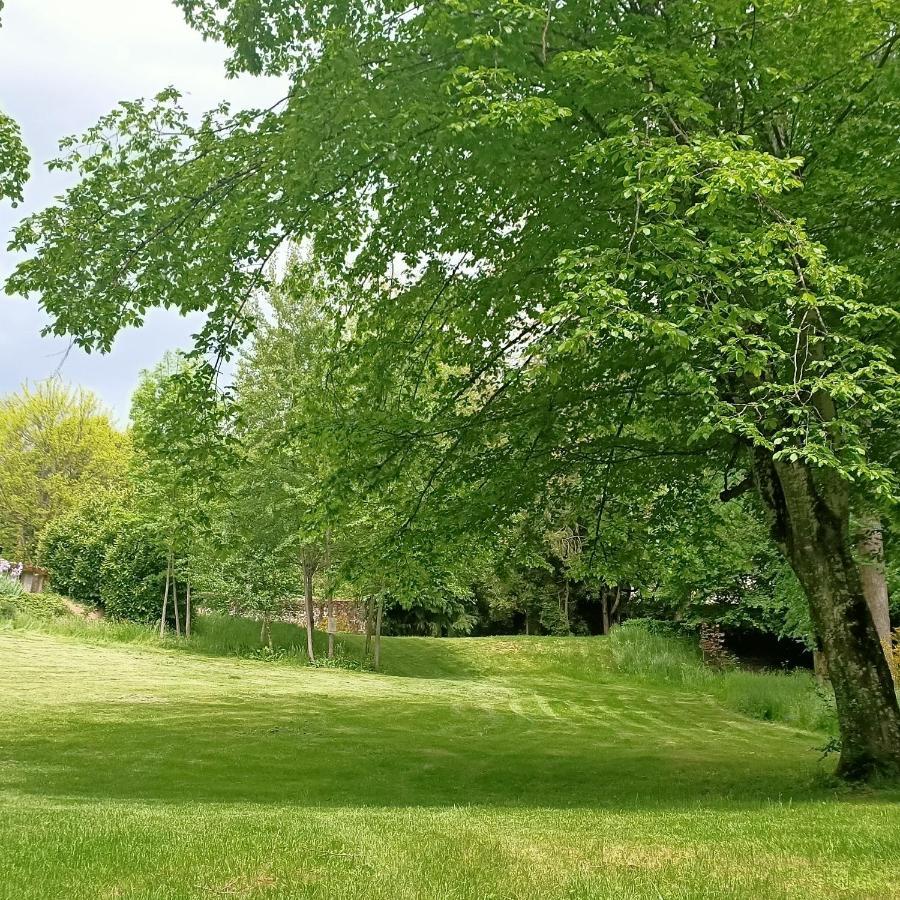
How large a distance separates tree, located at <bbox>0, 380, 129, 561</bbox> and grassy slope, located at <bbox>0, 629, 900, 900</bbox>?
956 inches

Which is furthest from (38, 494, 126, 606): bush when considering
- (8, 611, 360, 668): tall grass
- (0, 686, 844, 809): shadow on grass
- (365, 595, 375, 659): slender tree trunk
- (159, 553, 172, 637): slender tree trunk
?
(0, 686, 844, 809): shadow on grass

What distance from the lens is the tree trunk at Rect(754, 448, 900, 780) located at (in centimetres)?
862

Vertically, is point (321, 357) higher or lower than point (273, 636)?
higher

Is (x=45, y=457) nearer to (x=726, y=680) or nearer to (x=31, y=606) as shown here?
(x=31, y=606)

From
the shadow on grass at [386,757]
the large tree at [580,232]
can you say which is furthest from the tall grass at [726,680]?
the large tree at [580,232]

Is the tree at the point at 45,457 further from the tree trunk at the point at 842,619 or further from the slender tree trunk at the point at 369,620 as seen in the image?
the tree trunk at the point at 842,619

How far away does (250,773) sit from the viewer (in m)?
9.55

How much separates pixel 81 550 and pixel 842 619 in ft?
87.3

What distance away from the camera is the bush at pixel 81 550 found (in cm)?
2881

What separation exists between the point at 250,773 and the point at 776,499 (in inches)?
266

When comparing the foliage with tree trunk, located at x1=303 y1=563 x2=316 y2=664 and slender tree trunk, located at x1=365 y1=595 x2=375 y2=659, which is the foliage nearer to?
tree trunk, located at x1=303 y1=563 x2=316 y2=664

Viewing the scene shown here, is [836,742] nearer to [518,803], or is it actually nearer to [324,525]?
[518,803]

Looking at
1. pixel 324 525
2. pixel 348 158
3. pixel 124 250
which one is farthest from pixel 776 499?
pixel 124 250

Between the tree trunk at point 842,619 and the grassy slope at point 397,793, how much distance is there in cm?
64
